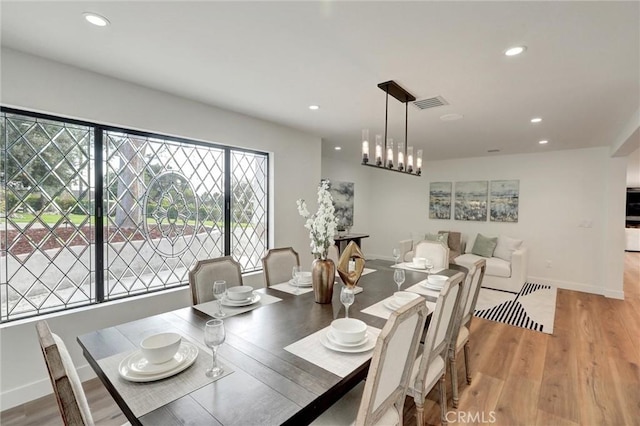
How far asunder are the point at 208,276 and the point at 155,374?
1072mm

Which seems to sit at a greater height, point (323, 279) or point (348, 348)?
point (323, 279)

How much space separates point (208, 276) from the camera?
217 cm

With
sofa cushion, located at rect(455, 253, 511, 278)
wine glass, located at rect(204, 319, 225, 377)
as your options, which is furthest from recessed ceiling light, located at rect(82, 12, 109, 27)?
sofa cushion, located at rect(455, 253, 511, 278)

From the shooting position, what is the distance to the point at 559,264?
5176 mm

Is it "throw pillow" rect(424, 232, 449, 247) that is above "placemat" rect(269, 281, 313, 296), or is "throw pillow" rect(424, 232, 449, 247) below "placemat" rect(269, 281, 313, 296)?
above

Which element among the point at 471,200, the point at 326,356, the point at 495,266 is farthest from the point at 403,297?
the point at 471,200

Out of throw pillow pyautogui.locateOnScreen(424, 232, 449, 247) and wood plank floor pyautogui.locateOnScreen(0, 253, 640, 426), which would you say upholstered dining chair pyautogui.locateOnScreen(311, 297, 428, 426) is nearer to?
wood plank floor pyautogui.locateOnScreen(0, 253, 640, 426)

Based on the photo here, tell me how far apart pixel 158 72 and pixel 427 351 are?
9.07ft

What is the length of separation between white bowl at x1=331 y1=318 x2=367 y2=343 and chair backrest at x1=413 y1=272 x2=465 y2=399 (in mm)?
431

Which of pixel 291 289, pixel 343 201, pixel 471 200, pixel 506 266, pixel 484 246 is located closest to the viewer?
pixel 291 289

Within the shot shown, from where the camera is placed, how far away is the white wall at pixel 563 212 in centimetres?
458

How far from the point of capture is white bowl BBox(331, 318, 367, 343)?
1375mm

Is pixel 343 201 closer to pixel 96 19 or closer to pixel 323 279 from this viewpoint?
pixel 323 279

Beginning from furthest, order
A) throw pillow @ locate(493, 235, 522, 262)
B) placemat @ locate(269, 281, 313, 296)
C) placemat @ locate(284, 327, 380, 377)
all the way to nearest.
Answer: throw pillow @ locate(493, 235, 522, 262) < placemat @ locate(269, 281, 313, 296) < placemat @ locate(284, 327, 380, 377)
